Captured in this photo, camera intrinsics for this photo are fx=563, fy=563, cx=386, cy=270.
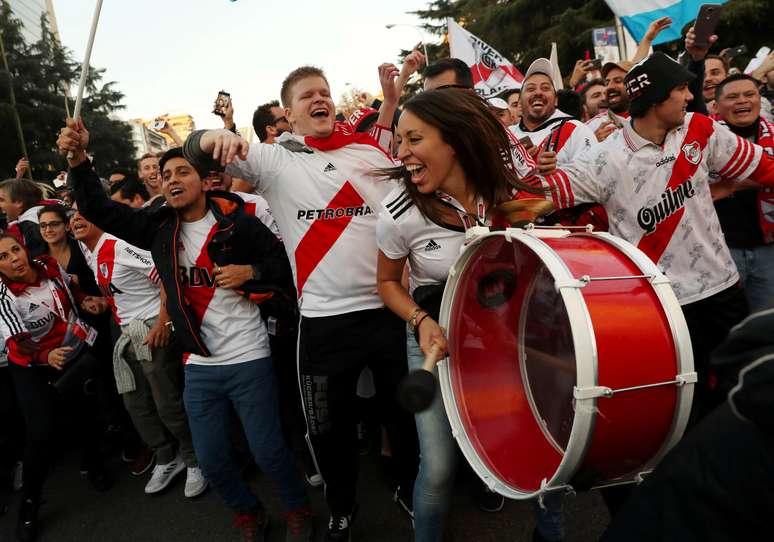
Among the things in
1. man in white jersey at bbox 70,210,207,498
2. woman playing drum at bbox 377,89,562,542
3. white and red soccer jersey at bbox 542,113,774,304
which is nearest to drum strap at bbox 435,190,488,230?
woman playing drum at bbox 377,89,562,542

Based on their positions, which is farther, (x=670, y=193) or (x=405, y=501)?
(x=405, y=501)

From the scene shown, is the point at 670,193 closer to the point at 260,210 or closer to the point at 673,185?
the point at 673,185

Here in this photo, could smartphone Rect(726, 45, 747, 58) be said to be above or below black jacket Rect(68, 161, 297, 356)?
above

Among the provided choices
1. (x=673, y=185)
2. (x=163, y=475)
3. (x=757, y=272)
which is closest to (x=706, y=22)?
(x=673, y=185)

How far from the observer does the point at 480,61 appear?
6.73 m

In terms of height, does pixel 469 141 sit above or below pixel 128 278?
above

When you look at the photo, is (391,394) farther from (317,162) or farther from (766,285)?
(766,285)

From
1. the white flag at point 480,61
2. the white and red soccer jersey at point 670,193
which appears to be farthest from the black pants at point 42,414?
the white flag at point 480,61

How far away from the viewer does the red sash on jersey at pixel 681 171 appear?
2.57 m

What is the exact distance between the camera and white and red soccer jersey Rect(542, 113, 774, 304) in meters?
2.57

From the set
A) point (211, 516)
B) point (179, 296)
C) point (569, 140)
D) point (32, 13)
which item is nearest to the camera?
point (179, 296)

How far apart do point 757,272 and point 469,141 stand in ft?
7.05

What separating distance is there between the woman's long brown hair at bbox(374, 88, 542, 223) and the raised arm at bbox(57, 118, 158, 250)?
57.2 inches

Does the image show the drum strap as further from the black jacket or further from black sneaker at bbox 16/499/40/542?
black sneaker at bbox 16/499/40/542
